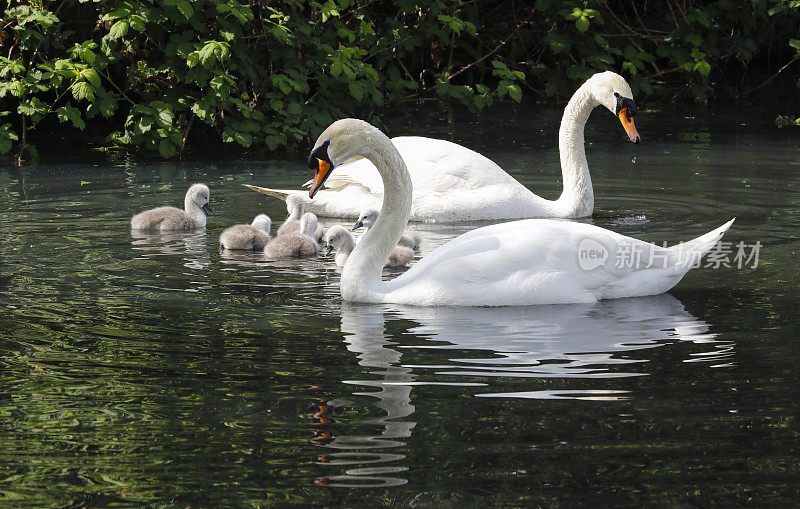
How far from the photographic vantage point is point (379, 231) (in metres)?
6.95

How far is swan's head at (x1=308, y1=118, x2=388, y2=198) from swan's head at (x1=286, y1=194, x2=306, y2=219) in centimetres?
284

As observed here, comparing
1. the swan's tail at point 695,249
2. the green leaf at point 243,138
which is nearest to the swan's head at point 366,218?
the swan's tail at point 695,249

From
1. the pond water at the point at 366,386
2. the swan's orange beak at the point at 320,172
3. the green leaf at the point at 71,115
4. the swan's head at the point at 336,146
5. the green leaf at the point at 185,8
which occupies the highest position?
the green leaf at the point at 185,8

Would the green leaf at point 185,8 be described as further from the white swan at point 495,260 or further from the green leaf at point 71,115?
the white swan at point 495,260

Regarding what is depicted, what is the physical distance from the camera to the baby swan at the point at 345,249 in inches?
319

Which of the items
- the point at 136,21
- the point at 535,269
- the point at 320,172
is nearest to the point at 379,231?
the point at 320,172

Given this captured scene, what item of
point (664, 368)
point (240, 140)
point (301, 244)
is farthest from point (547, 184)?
point (664, 368)

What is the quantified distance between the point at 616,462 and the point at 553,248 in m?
2.63

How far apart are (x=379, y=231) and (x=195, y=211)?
3.13 m

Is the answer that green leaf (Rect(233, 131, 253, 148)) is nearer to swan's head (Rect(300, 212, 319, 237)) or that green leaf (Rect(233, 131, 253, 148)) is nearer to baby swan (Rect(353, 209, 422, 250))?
swan's head (Rect(300, 212, 319, 237))

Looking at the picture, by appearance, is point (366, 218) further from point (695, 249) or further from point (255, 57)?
point (255, 57)

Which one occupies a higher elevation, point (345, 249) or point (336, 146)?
point (336, 146)

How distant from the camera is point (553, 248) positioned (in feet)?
21.4

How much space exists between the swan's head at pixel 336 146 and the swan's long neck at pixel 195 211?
9.92 ft
